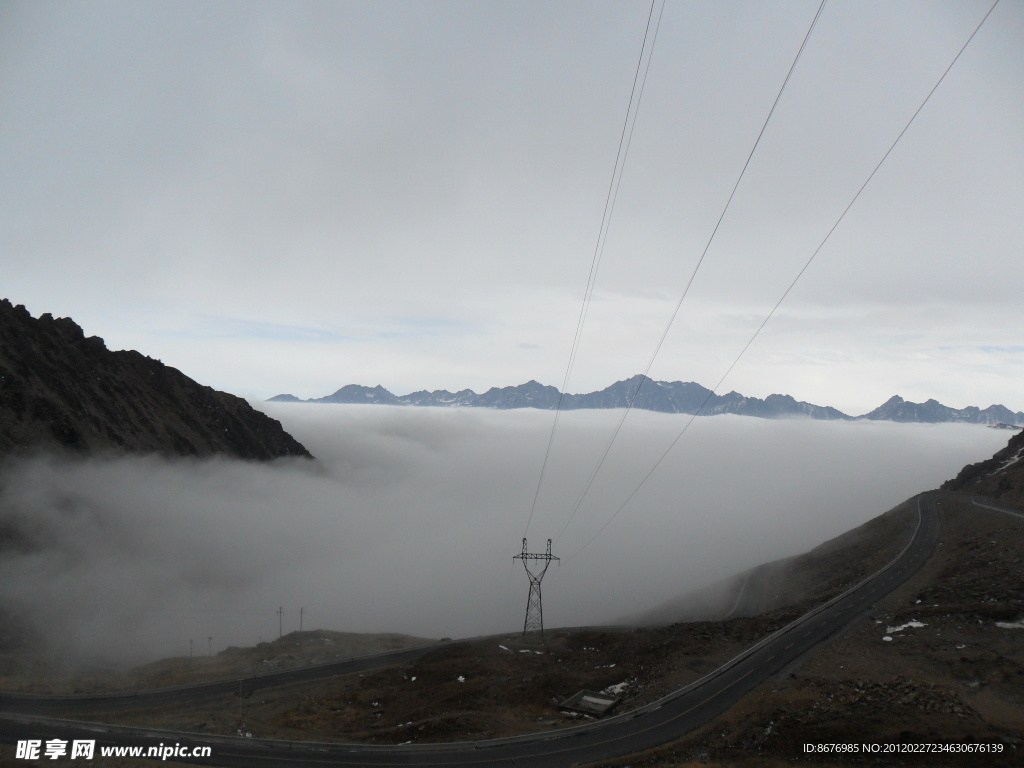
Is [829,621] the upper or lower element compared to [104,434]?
lower

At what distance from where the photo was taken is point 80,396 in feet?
506

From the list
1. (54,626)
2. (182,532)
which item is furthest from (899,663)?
(182,532)

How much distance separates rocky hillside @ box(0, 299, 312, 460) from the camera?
132 metres

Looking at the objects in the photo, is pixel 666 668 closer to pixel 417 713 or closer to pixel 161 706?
pixel 417 713

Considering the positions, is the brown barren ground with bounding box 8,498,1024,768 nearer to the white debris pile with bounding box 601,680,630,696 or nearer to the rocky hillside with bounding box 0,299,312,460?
the white debris pile with bounding box 601,680,630,696

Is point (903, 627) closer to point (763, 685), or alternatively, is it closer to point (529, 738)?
point (763, 685)

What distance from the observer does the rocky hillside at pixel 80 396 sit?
132m

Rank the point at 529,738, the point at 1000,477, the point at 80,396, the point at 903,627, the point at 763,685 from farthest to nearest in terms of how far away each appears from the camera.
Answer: the point at 80,396
the point at 1000,477
the point at 903,627
the point at 763,685
the point at 529,738

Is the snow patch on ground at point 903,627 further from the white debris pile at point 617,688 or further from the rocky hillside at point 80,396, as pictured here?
the rocky hillside at point 80,396

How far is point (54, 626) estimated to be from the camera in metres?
96.4

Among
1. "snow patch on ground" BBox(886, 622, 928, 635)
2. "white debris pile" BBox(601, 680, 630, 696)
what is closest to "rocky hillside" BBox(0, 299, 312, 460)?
"white debris pile" BBox(601, 680, 630, 696)

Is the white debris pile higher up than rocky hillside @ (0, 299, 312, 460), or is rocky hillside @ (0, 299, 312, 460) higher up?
rocky hillside @ (0, 299, 312, 460)

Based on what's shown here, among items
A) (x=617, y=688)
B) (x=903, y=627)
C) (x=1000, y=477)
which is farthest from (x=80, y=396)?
(x=1000, y=477)

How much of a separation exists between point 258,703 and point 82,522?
112 m
